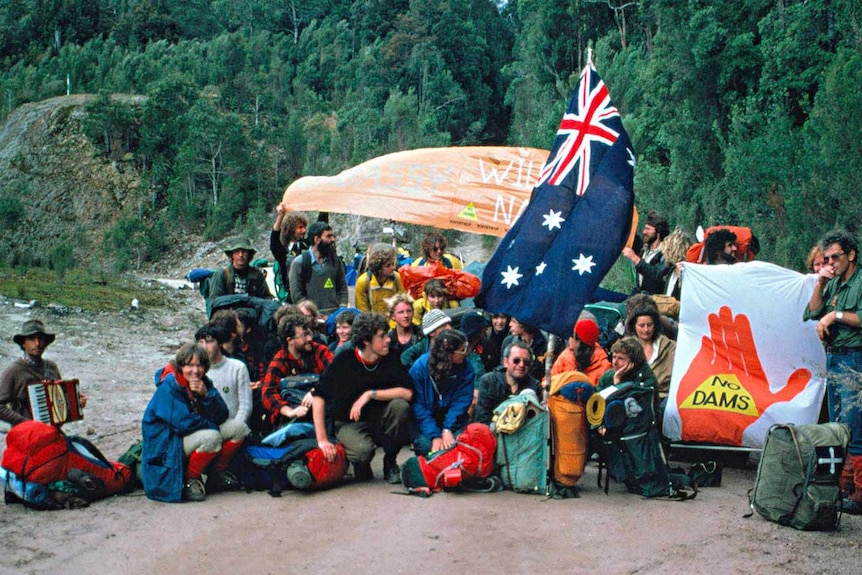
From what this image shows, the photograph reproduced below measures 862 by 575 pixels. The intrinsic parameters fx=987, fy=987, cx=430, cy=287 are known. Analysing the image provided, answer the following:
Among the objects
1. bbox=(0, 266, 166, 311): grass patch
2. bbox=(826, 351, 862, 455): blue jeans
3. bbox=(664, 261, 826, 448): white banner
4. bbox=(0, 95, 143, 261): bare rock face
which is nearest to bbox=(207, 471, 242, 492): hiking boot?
bbox=(664, 261, 826, 448): white banner

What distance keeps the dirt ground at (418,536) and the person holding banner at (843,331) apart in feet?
1.30

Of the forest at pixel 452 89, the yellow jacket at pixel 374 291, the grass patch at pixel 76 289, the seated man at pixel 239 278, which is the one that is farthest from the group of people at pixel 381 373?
the grass patch at pixel 76 289

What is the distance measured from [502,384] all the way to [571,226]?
4.75 ft

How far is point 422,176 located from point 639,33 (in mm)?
34886

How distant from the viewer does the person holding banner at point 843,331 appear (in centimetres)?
695

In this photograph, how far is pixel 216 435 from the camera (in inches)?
278

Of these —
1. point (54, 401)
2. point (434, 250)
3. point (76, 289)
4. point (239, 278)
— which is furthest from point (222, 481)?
point (76, 289)

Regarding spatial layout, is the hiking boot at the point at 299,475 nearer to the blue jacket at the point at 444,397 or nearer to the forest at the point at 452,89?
the blue jacket at the point at 444,397

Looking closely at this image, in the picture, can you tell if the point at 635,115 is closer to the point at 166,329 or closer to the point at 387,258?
the point at 166,329

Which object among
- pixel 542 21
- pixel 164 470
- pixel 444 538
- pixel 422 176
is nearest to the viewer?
pixel 444 538

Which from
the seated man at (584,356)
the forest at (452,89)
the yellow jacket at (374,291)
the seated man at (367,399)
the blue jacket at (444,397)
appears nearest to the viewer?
the seated man at (367,399)

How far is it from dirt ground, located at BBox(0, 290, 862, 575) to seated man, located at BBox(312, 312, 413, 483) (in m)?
0.30

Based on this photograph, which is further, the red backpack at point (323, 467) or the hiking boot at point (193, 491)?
the red backpack at point (323, 467)

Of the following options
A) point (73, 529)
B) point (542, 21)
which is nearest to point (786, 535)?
point (73, 529)
